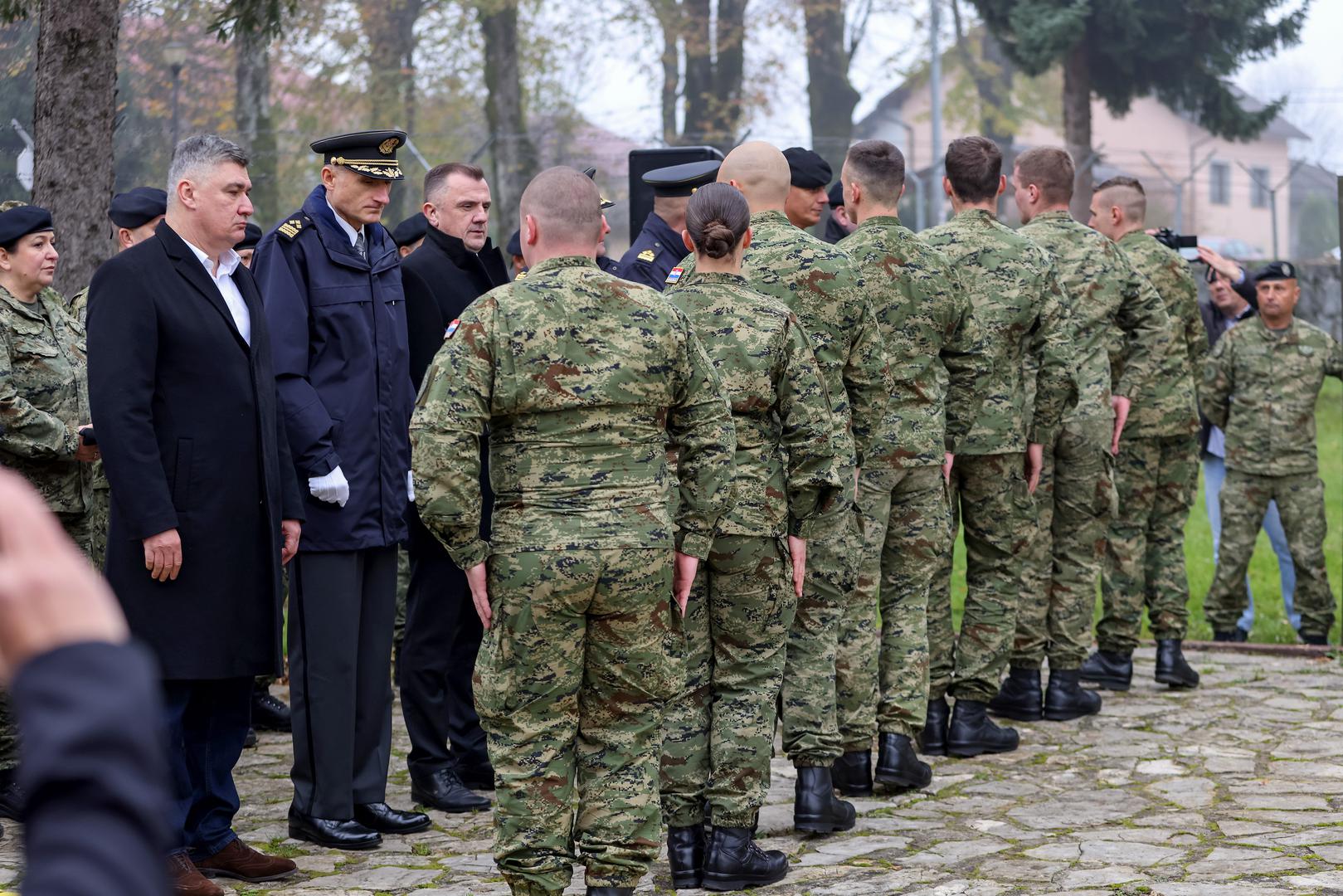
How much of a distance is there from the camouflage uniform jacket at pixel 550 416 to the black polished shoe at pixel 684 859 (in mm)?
1139

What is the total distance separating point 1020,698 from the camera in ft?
24.1

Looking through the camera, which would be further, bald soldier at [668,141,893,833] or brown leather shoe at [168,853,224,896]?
bald soldier at [668,141,893,833]

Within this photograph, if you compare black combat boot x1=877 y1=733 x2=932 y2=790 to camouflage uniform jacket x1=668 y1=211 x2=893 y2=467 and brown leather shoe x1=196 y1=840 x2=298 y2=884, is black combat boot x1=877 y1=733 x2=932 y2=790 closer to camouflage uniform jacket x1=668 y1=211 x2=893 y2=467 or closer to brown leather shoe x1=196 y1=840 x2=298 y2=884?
camouflage uniform jacket x1=668 y1=211 x2=893 y2=467

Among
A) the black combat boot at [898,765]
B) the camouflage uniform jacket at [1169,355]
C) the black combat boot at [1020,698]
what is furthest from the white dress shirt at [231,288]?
the camouflage uniform jacket at [1169,355]

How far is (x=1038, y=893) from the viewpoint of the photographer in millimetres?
4641

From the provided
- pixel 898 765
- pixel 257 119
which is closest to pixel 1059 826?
pixel 898 765

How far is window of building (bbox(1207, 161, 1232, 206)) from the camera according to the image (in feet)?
86.6

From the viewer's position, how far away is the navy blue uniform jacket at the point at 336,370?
16.7 ft

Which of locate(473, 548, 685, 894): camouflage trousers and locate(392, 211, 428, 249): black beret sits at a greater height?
locate(392, 211, 428, 249): black beret

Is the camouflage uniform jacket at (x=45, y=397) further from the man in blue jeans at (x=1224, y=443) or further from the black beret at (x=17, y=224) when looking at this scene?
the man in blue jeans at (x=1224, y=443)

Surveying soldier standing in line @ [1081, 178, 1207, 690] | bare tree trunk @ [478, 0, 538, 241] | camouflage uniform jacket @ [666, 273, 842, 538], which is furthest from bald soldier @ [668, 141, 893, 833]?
bare tree trunk @ [478, 0, 538, 241]

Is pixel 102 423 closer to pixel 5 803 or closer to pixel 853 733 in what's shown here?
pixel 5 803

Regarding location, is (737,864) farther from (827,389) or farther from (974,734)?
(974,734)

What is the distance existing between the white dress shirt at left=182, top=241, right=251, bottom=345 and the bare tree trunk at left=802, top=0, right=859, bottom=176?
25.6 m
